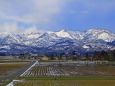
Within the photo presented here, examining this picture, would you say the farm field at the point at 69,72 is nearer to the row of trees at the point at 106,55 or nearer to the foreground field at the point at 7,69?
the foreground field at the point at 7,69

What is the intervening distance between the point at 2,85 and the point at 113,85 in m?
14.0

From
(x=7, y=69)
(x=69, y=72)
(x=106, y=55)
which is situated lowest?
(x=69, y=72)

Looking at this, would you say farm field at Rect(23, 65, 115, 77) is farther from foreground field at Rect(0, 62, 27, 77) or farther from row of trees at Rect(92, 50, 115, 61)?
row of trees at Rect(92, 50, 115, 61)

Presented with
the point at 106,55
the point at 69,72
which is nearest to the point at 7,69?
the point at 69,72

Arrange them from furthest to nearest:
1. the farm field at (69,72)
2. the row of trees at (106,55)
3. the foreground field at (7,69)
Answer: the row of trees at (106,55) → the foreground field at (7,69) → the farm field at (69,72)

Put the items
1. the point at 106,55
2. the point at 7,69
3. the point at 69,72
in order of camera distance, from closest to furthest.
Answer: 1. the point at 69,72
2. the point at 7,69
3. the point at 106,55

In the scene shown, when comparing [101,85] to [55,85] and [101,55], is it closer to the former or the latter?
[55,85]

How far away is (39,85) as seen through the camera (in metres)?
43.2

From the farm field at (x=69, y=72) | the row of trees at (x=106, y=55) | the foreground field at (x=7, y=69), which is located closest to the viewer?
the farm field at (x=69, y=72)

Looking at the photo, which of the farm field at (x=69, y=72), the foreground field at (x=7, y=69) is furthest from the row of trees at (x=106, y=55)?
the farm field at (x=69, y=72)

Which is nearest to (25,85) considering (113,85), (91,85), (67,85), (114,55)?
(67,85)

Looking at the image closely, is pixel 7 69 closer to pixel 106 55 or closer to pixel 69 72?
pixel 69 72

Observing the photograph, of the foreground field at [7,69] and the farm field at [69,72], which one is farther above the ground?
the foreground field at [7,69]

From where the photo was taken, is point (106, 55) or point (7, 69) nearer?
point (7, 69)
